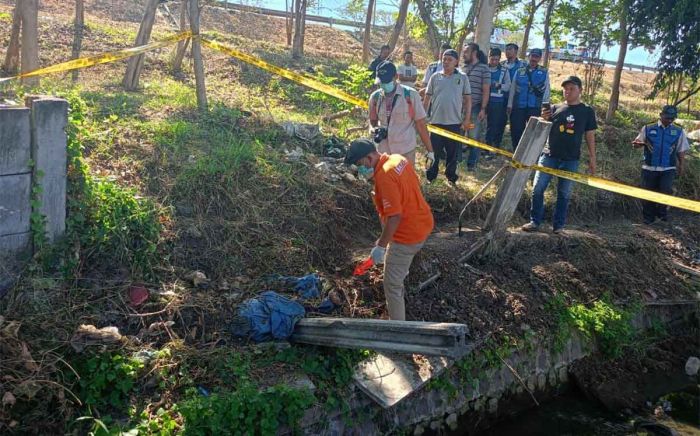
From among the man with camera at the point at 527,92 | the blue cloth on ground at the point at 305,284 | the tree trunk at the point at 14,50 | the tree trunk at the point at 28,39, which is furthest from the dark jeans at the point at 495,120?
the tree trunk at the point at 14,50

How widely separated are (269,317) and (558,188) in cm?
419

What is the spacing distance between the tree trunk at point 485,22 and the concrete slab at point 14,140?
782 cm

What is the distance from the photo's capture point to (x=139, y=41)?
895cm

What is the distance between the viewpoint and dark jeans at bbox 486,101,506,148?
8.67m

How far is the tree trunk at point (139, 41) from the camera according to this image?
888cm

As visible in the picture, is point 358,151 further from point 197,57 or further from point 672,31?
point 672,31

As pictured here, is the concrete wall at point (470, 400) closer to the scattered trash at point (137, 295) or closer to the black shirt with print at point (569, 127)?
the scattered trash at point (137, 295)

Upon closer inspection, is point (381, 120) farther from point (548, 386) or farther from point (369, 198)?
point (548, 386)

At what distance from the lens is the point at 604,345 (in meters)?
6.15

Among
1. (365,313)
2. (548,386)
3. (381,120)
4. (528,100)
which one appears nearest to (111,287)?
(365,313)

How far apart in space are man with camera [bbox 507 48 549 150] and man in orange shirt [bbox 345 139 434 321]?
15.0ft

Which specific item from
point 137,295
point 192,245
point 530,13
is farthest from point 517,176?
point 530,13

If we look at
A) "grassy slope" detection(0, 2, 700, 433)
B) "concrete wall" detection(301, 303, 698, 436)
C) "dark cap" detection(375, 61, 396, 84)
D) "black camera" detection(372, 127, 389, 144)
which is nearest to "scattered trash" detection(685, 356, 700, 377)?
"concrete wall" detection(301, 303, 698, 436)

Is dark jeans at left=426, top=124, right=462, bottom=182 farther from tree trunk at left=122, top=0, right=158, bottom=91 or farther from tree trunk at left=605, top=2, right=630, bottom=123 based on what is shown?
tree trunk at left=605, top=2, right=630, bottom=123
